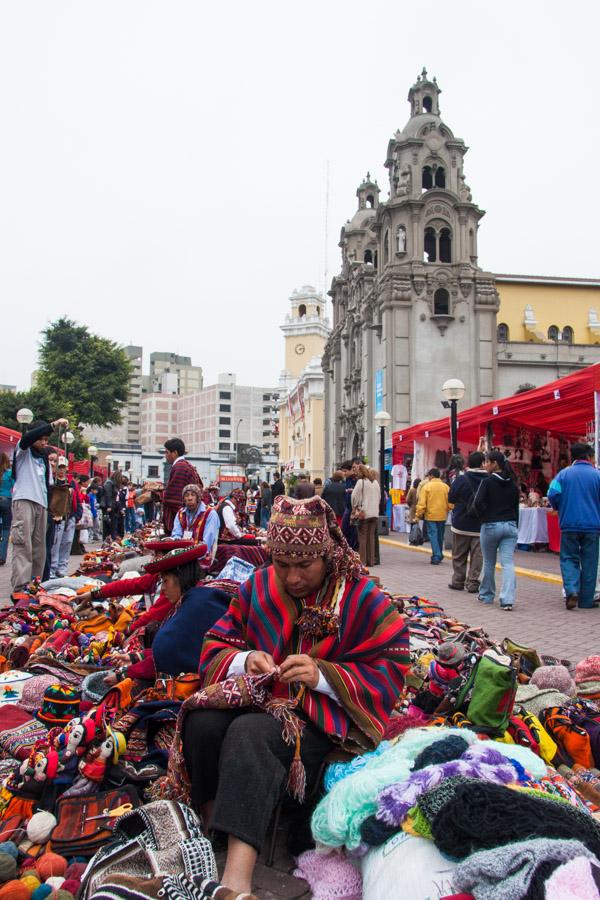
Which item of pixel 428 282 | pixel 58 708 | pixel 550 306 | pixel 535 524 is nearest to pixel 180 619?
pixel 58 708

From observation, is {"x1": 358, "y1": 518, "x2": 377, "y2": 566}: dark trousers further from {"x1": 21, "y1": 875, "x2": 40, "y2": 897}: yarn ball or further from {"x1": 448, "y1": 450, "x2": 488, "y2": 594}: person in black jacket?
{"x1": 21, "y1": 875, "x2": 40, "y2": 897}: yarn ball

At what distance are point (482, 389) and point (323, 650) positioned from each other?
117ft

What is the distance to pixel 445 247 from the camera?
126 ft

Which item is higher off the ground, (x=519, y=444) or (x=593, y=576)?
(x=519, y=444)

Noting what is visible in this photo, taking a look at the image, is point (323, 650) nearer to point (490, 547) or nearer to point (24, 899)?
point (24, 899)

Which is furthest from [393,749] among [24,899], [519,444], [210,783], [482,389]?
[482,389]

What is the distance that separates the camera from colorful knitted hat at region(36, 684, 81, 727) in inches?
156

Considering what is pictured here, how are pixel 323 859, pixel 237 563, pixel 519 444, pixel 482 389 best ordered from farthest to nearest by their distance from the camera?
pixel 482 389 → pixel 519 444 → pixel 237 563 → pixel 323 859

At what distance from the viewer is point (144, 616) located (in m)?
4.81

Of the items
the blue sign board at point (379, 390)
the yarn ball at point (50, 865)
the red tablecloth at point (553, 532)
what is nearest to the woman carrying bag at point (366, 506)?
the red tablecloth at point (553, 532)

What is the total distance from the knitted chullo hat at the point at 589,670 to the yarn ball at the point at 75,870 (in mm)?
3467

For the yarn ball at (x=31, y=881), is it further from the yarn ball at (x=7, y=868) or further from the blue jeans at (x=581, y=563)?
the blue jeans at (x=581, y=563)

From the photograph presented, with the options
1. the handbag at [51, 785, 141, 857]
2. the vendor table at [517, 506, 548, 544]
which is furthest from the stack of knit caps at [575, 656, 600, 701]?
the vendor table at [517, 506, 548, 544]

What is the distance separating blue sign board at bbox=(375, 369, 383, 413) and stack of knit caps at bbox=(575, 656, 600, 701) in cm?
3322
